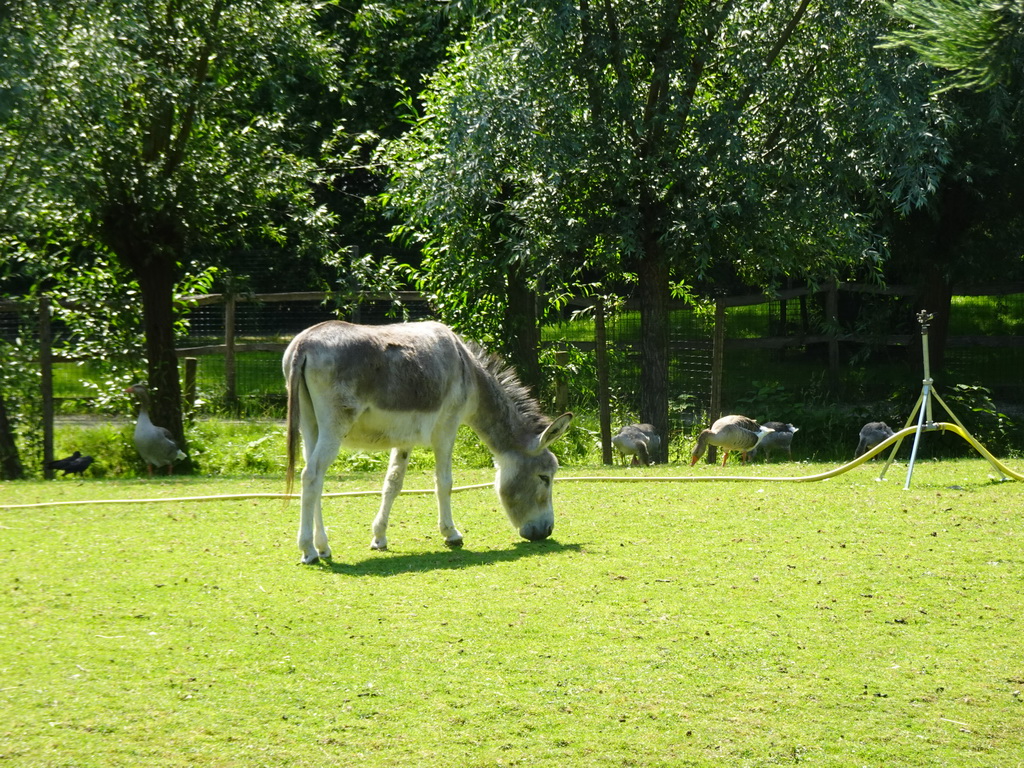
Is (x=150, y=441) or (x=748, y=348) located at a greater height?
(x=748, y=348)

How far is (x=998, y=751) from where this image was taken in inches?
202

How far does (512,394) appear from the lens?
31.3 feet

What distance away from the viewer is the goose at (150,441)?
1438cm

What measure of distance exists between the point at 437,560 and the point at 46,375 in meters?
8.01

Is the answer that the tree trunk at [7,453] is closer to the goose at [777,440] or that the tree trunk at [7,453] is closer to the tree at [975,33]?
the goose at [777,440]

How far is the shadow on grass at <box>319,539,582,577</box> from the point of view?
26.5 ft

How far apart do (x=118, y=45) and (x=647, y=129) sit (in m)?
6.18

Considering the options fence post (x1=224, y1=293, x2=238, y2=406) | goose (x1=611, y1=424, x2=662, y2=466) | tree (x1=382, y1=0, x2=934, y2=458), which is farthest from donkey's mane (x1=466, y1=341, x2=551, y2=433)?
fence post (x1=224, y1=293, x2=238, y2=406)

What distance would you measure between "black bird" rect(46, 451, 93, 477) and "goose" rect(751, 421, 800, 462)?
29.2 feet

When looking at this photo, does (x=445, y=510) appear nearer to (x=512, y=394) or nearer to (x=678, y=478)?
(x=512, y=394)

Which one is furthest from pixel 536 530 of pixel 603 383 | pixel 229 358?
pixel 229 358

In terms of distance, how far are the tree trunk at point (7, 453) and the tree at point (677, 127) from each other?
5.91 m

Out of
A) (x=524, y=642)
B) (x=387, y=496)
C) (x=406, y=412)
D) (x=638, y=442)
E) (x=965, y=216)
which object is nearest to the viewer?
(x=524, y=642)

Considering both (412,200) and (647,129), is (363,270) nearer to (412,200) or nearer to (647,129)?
(412,200)
